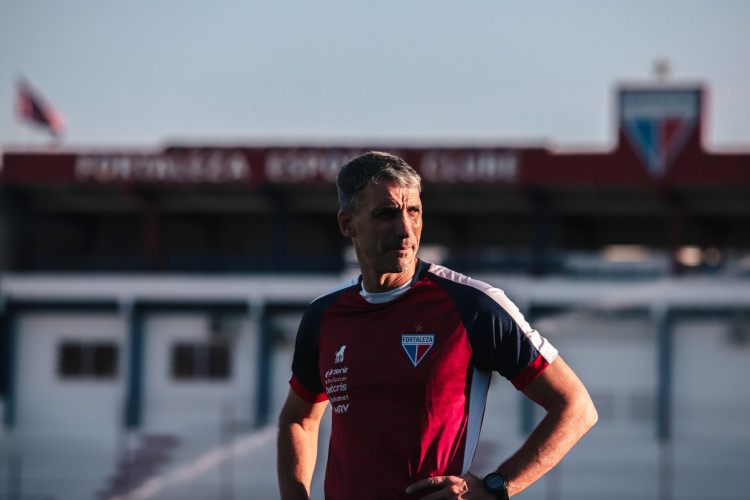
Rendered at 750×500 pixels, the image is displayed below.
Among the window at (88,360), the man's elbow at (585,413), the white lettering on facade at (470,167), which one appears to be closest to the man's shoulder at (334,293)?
the man's elbow at (585,413)

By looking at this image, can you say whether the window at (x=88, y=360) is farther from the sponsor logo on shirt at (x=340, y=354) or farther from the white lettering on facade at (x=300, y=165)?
the sponsor logo on shirt at (x=340, y=354)

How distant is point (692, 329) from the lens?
2409 cm

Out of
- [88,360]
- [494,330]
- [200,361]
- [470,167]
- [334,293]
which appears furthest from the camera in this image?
[88,360]

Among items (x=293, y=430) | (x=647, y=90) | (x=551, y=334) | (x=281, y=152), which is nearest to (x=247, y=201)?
(x=281, y=152)

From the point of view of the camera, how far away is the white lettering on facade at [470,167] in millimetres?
24719

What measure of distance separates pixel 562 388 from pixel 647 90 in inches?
895

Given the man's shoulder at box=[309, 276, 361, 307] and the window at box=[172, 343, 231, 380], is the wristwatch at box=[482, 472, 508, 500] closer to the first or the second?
the man's shoulder at box=[309, 276, 361, 307]

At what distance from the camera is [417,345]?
2869mm

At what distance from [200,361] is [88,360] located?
306 centimetres

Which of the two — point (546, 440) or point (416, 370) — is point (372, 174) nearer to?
point (416, 370)

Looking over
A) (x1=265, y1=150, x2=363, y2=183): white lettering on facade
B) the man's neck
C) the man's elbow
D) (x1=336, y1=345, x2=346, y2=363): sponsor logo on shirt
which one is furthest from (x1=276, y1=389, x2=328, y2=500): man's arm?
(x1=265, y1=150, x2=363, y2=183): white lettering on facade

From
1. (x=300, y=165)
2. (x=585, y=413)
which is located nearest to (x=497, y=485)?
(x=585, y=413)

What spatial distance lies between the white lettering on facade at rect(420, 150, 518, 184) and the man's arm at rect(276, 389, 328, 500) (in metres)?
21.6

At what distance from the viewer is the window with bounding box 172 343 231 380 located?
25484 mm
